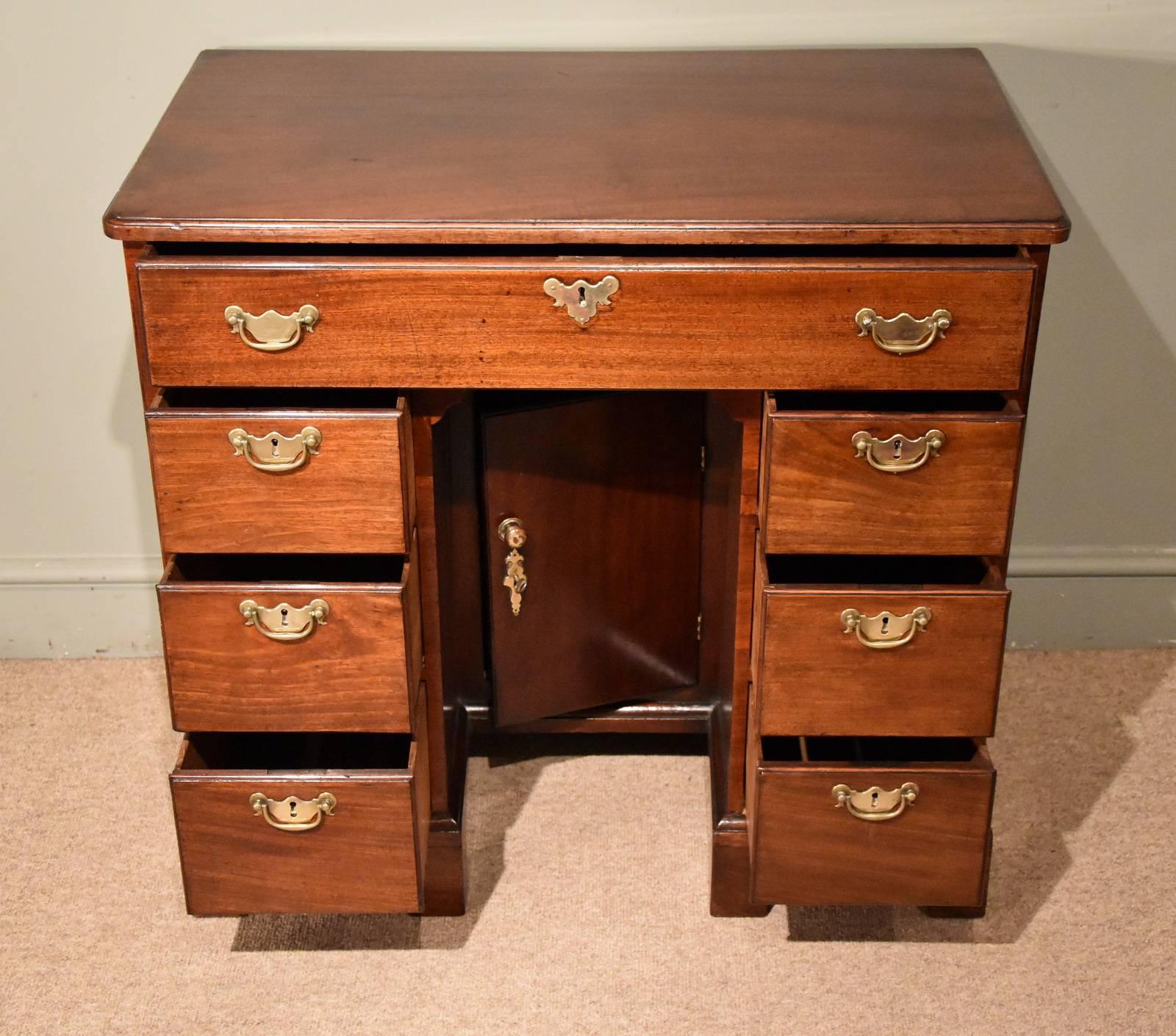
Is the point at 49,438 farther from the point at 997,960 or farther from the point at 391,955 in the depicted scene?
the point at 997,960

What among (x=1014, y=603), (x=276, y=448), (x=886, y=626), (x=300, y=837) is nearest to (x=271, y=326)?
(x=276, y=448)

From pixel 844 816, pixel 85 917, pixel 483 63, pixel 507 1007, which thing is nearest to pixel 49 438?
pixel 85 917

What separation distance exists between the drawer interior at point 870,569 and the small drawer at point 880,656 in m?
0.08

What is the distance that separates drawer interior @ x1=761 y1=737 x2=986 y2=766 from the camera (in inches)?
68.5

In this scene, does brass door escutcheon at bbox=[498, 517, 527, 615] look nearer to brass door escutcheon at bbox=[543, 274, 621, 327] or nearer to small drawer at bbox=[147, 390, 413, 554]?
small drawer at bbox=[147, 390, 413, 554]

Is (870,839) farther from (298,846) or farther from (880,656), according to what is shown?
(298,846)

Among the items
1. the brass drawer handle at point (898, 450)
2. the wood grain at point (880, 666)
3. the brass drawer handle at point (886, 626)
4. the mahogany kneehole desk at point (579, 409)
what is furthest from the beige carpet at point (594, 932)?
the brass drawer handle at point (898, 450)

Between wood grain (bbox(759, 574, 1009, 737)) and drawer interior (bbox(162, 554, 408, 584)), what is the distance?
383mm

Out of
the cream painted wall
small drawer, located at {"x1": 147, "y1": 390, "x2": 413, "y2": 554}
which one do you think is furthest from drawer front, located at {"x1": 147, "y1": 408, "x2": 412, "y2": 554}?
the cream painted wall

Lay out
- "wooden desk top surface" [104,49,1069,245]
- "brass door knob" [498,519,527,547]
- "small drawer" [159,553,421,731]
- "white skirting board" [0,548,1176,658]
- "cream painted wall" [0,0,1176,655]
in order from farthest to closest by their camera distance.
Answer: "white skirting board" [0,548,1176,658] < "cream painted wall" [0,0,1176,655] < "brass door knob" [498,519,527,547] < "small drawer" [159,553,421,731] < "wooden desk top surface" [104,49,1069,245]

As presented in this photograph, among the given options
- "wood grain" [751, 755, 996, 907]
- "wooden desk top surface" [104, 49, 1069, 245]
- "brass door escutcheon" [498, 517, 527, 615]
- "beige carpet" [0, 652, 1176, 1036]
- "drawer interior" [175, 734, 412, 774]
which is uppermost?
"wooden desk top surface" [104, 49, 1069, 245]

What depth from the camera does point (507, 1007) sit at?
1.70 metres

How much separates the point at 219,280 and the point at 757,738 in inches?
26.8

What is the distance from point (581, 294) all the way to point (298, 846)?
0.61m
